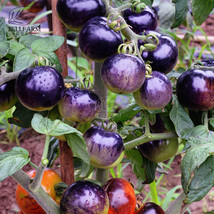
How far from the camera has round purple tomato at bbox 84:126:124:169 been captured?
1.97 ft

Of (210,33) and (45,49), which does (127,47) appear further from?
(210,33)

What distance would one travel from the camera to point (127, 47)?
55 cm

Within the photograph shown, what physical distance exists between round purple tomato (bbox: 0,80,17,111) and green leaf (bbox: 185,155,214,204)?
351 mm

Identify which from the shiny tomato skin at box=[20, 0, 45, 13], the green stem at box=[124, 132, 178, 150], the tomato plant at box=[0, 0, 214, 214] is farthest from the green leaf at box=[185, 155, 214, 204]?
the shiny tomato skin at box=[20, 0, 45, 13]

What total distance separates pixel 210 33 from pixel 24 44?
2764 mm

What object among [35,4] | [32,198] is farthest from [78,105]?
[35,4]

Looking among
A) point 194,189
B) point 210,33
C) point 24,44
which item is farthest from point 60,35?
point 210,33

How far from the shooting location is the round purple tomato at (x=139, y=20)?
1.99 feet

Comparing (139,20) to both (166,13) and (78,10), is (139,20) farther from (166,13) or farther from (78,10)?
(166,13)

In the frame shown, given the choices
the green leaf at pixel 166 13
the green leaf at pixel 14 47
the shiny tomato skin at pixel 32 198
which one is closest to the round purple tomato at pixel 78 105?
the green leaf at pixel 14 47

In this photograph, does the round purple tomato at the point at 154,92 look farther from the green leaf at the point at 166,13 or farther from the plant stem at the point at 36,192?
the green leaf at the point at 166,13

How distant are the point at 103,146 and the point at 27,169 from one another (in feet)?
4.03

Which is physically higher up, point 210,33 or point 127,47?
point 127,47

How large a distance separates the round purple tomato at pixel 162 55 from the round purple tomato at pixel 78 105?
0.12m
